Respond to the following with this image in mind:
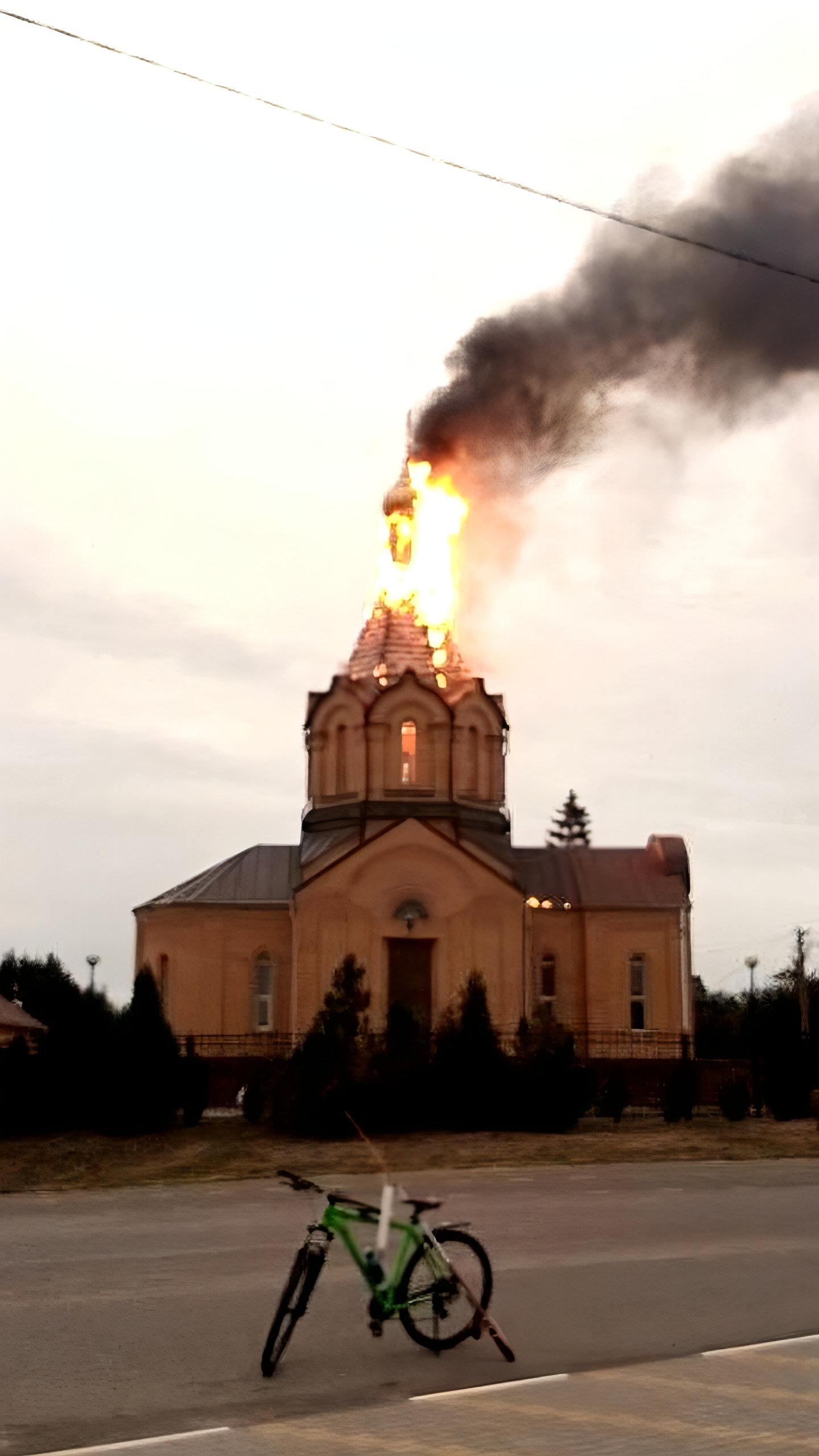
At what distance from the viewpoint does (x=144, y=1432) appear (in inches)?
285

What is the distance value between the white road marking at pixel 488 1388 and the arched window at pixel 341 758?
34994 millimetres

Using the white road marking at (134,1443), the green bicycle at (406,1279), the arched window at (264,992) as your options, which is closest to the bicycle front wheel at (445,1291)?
the green bicycle at (406,1279)

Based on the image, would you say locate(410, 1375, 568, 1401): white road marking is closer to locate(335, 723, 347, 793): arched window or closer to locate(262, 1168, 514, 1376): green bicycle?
locate(262, 1168, 514, 1376): green bicycle

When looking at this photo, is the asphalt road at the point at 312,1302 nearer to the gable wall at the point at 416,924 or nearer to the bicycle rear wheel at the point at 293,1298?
the bicycle rear wheel at the point at 293,1298

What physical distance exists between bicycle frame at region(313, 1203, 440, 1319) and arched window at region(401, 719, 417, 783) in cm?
3390

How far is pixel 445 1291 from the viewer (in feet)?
29.0

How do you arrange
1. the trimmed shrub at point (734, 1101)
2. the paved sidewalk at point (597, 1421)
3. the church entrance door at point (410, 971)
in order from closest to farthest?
the paved sidewalk at point (597, 1421)
the trimmed shrub at point (734, 1101)
the church entrance door at point (410, 971)

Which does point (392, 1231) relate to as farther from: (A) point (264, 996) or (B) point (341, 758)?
(B) point (341, 758)

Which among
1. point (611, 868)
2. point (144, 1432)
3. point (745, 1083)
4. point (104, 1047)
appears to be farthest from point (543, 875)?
point (144, 1432)

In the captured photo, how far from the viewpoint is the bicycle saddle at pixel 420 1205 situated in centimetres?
886

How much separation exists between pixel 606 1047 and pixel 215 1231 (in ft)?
94.1

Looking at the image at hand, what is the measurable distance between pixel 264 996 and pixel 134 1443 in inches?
1423

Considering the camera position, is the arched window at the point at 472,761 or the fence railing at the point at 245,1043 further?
the arched window at the point at 472,761

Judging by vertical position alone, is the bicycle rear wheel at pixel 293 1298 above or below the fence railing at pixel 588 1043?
below
